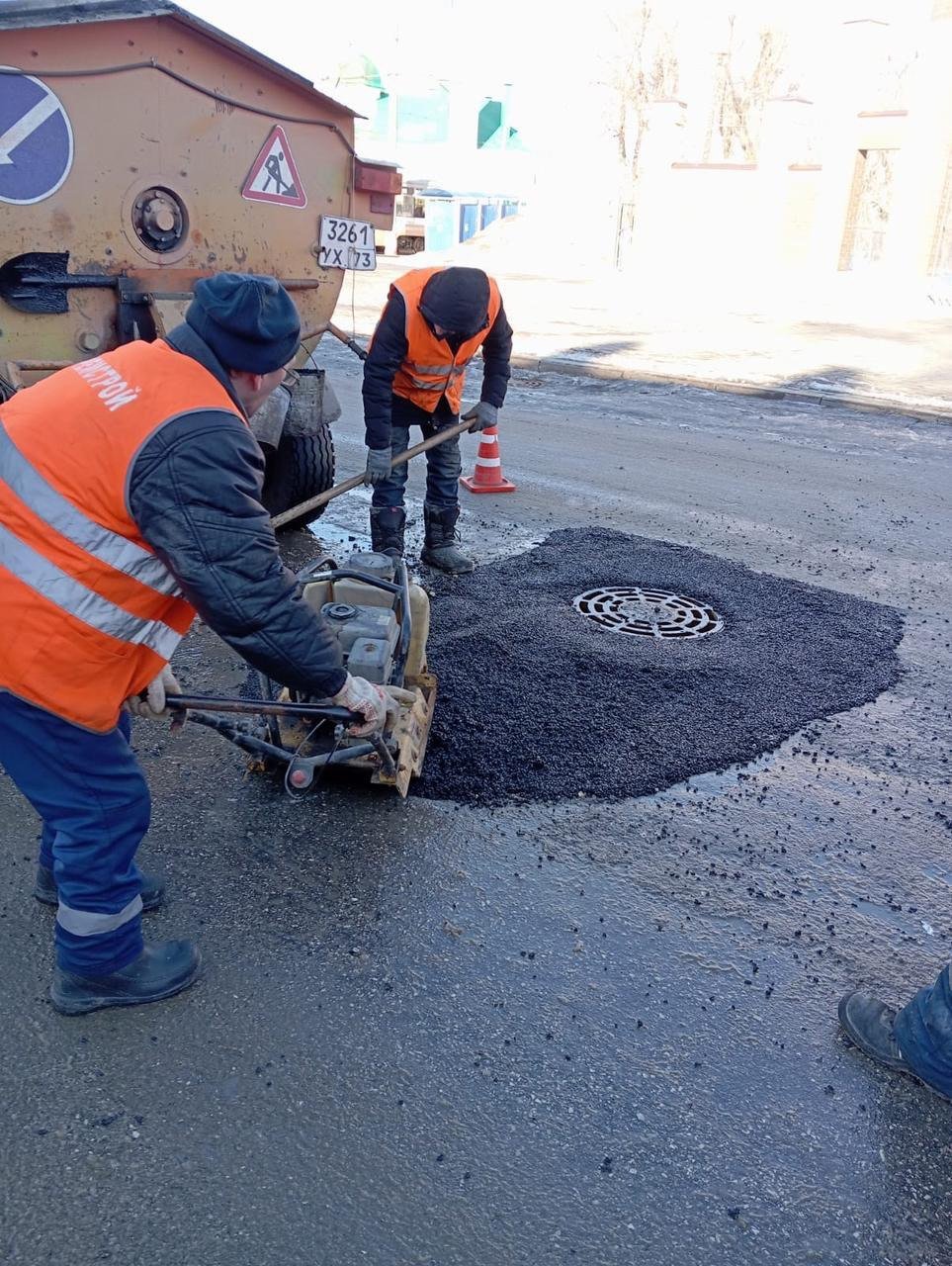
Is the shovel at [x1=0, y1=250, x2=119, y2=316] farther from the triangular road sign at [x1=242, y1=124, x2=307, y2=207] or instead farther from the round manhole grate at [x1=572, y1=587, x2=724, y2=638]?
the round manhole grate at [x1=572, y1=587, x2=724, y2=638]

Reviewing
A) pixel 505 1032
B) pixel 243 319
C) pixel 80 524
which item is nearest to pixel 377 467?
pixel 243 319

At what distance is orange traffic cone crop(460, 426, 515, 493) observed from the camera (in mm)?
6656

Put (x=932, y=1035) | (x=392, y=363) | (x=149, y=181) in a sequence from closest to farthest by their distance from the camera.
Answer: (x=932, y=1035) → (x=149, y=181) → (x=392, y=363)

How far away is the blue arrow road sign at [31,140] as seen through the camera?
3930mm

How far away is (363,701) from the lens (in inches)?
94.0

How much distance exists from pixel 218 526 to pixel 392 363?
3011mm

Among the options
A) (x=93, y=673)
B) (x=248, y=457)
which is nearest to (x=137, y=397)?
(x=248, y=457)

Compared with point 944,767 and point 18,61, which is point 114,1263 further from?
point 18,61

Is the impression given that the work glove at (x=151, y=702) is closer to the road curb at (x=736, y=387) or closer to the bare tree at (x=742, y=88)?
the road curb at (x=736, y=387)

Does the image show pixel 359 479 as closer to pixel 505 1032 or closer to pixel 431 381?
pixel 431 381

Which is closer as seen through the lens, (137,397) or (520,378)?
(137,397)

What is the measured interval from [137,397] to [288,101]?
364 centimetres

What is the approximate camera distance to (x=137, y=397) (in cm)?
198

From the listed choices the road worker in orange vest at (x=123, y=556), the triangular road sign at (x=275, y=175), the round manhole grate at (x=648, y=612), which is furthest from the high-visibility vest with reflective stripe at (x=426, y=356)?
the road worker in orange vest at (x=123, y=556)
